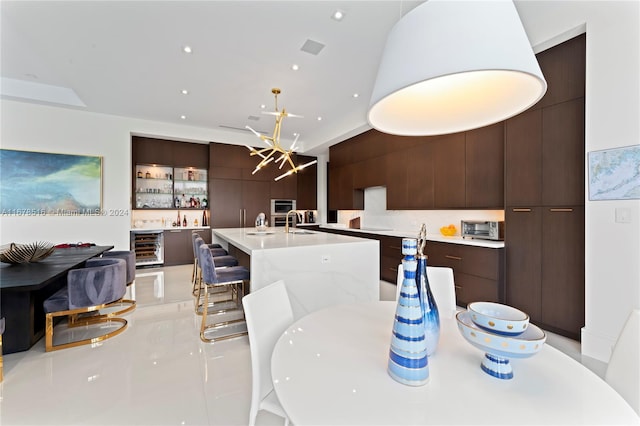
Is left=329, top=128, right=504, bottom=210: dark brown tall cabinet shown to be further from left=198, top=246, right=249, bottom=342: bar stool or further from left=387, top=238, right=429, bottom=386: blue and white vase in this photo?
left=387, top=238, right=429, bottom=386: blue and white vase

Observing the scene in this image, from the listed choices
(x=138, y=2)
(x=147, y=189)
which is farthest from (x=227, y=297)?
(x=147, y=189)

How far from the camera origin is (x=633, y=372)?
3.09 feet

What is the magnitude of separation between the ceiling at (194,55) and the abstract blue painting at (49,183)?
0.94m

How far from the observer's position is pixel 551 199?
257cm

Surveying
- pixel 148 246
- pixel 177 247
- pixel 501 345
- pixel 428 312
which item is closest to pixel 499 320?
pixel 501 345

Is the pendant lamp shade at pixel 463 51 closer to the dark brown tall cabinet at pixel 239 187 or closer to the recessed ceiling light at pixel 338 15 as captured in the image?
the recessed ceiling light at pixel 338 15

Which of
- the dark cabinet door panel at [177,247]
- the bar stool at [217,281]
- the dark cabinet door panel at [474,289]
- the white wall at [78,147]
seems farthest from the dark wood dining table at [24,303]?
the dark cabinet door panel at [474,289]

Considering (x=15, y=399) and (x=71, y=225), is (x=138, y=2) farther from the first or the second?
(x=71, y=225)

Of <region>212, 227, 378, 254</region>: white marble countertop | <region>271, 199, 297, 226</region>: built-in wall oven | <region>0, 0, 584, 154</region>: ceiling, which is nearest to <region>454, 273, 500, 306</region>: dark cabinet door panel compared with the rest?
<region>212, 227, 378, 254</region>: white marble countertop

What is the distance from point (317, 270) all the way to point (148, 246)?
461 centimetres

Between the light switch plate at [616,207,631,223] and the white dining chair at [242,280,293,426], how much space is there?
2634 mm

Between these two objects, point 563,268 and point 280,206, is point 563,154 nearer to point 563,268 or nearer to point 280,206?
point 563,268

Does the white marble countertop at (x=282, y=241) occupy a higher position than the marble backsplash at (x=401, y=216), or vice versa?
the marble backsplash at (x=401, y=216)

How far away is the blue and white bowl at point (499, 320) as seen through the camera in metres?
0.80
